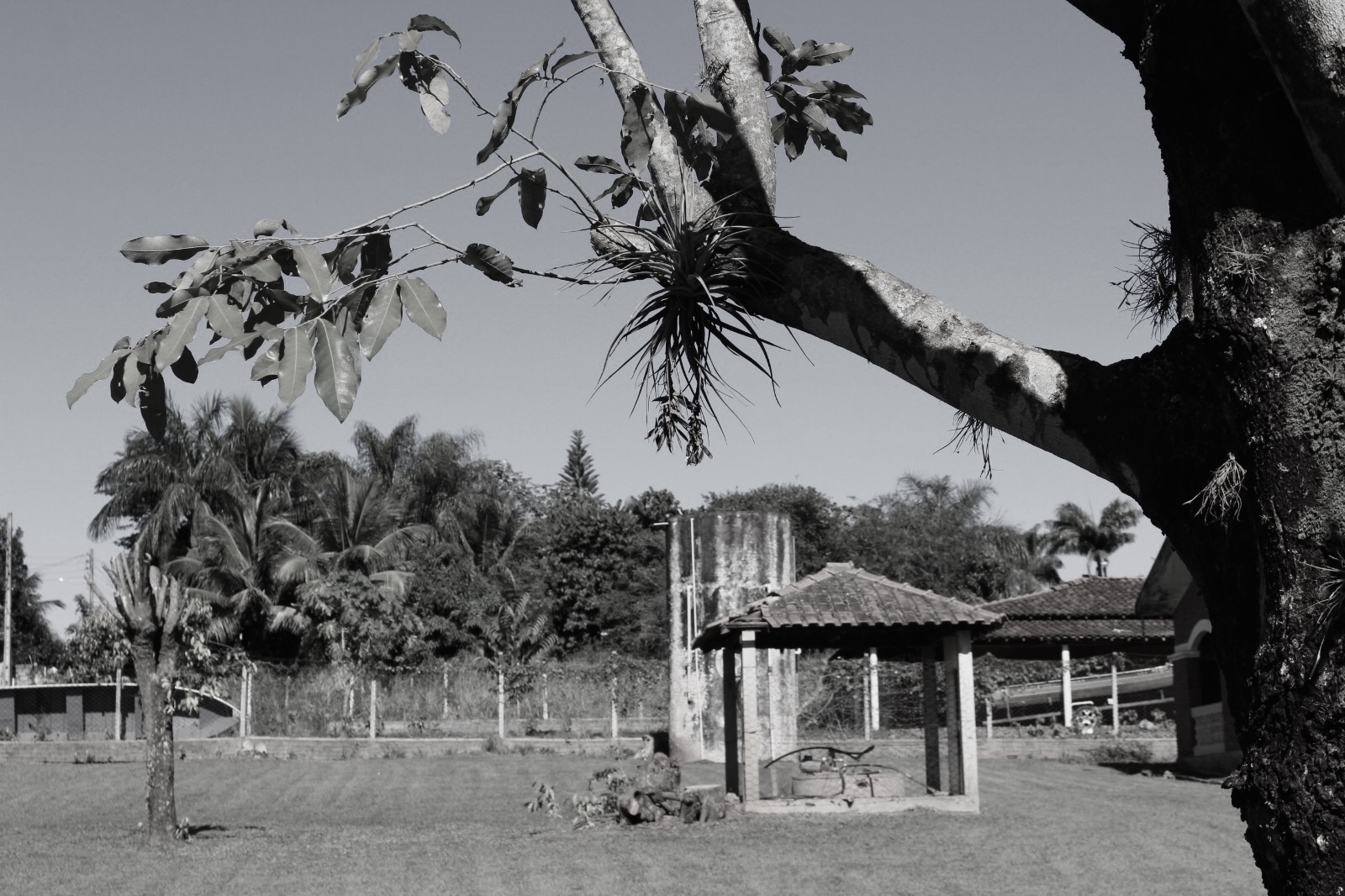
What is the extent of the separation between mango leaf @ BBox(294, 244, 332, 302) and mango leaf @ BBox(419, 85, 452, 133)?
54cm

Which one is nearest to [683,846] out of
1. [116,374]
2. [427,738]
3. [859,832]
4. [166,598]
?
[859,832]

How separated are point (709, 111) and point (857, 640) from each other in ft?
51.3

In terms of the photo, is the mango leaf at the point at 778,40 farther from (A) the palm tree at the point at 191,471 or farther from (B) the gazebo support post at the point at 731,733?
(A) the palm tree at the point at 191,471

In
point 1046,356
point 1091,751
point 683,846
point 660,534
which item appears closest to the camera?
point 1046,356

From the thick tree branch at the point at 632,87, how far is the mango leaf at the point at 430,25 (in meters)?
0.41

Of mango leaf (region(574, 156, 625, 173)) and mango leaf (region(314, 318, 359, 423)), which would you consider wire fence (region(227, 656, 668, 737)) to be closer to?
mango leaf (region(574, 156, 625, 173))

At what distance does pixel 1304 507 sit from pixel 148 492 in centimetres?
4840

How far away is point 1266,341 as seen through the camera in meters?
2.59

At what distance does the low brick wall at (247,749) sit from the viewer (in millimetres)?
27141

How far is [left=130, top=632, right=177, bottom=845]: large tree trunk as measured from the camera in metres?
15.1

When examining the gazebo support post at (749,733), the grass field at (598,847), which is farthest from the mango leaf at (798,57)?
the gazebo support post at (749,733)

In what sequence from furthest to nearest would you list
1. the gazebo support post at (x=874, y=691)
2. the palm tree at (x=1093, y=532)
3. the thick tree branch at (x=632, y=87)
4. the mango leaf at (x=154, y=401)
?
the palm tree at (x=1093, y=532), the gazebo support post at (x=874, y=691), the thick tree branch at (x=632, y=87), the mango leaf at (x=154, y=401)

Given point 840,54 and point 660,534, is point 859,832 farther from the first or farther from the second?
point 660,534

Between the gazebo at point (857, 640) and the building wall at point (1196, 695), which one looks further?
the building wall at point (1196, 695)
